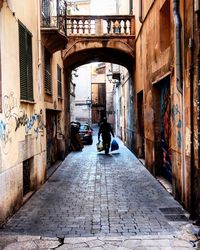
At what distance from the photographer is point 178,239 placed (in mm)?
5625

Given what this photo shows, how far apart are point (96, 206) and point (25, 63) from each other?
381 centimetres

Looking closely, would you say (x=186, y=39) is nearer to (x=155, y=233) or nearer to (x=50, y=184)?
(x=155, y=233)

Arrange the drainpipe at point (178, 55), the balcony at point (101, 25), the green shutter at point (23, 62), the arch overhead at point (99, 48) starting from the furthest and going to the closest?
the balcony at point (101, 25)
the arch overhead at point (99, 48)
the green shutter at point (23, 62)
the drainpipe at point (178, 55)

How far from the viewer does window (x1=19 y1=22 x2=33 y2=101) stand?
850 centimetres

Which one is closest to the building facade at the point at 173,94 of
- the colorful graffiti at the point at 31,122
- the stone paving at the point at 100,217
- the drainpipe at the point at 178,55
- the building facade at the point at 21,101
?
the drainpipe at the point at 178,55

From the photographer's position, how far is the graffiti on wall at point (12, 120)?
22.2 ft

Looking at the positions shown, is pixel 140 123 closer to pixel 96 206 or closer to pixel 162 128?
pixel 162 128

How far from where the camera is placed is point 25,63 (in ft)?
29.3

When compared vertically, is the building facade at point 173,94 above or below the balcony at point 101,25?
below

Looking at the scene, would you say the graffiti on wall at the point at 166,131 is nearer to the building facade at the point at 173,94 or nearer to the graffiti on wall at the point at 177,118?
the building facade at the point at 173,94

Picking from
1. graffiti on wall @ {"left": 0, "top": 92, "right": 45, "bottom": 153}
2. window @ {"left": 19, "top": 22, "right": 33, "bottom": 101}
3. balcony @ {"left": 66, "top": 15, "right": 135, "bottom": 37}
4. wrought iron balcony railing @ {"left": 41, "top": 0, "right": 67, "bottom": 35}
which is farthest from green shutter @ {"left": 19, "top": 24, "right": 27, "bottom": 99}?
balcony @ {"left": 66, "top": 15, "right": 135, "bottom": 37}

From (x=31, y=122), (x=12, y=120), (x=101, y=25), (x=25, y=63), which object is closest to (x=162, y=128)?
(x=31, y=122)

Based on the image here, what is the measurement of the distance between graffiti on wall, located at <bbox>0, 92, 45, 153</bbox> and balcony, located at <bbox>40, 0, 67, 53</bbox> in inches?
122

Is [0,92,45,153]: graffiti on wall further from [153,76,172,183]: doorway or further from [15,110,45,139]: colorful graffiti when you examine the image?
[153,76,172,183]: doorway
